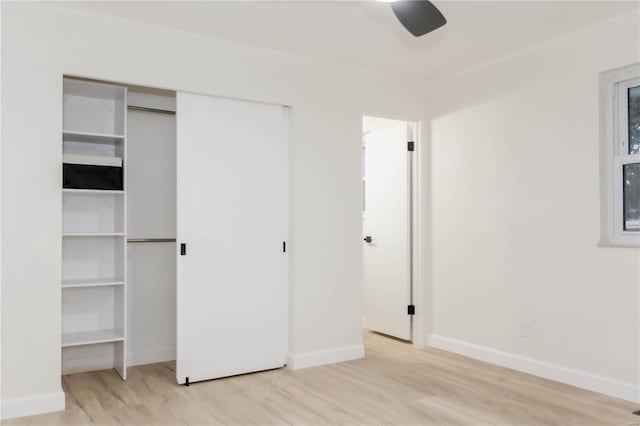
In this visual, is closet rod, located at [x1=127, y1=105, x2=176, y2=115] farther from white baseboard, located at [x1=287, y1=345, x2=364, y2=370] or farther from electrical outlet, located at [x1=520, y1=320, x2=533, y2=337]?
electrical outlet, located at [x1=520, y1=320, x2=533, y2=337]

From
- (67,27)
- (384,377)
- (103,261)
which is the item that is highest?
(67,27)

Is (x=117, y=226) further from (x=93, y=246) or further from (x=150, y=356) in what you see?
(x=150, y=356)

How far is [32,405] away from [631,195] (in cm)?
404

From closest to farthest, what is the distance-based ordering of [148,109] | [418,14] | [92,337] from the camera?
[418,14], [92,337], [148,109]

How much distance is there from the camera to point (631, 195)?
333 centimetres

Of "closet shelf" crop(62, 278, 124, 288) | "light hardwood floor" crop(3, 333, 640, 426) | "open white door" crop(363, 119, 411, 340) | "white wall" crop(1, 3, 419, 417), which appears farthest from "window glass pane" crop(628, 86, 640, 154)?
"closet shelf" crop(62, 278, 124, 288)

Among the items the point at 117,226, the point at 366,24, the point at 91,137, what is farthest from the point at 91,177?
the point at 366,24

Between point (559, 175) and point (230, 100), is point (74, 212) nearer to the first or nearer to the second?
point (230, 100)

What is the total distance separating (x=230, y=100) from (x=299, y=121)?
0.59 metres

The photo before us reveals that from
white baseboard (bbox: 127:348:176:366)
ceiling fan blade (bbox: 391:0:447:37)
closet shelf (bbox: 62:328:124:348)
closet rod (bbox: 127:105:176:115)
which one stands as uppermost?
ceiling fan blade (bbox: 391:0:447:37)

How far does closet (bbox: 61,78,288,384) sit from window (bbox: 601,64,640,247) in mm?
2336

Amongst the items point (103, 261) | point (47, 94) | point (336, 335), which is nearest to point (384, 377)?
point (336, 335)

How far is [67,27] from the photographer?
10.6 feet

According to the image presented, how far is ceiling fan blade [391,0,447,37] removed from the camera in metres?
2.43
